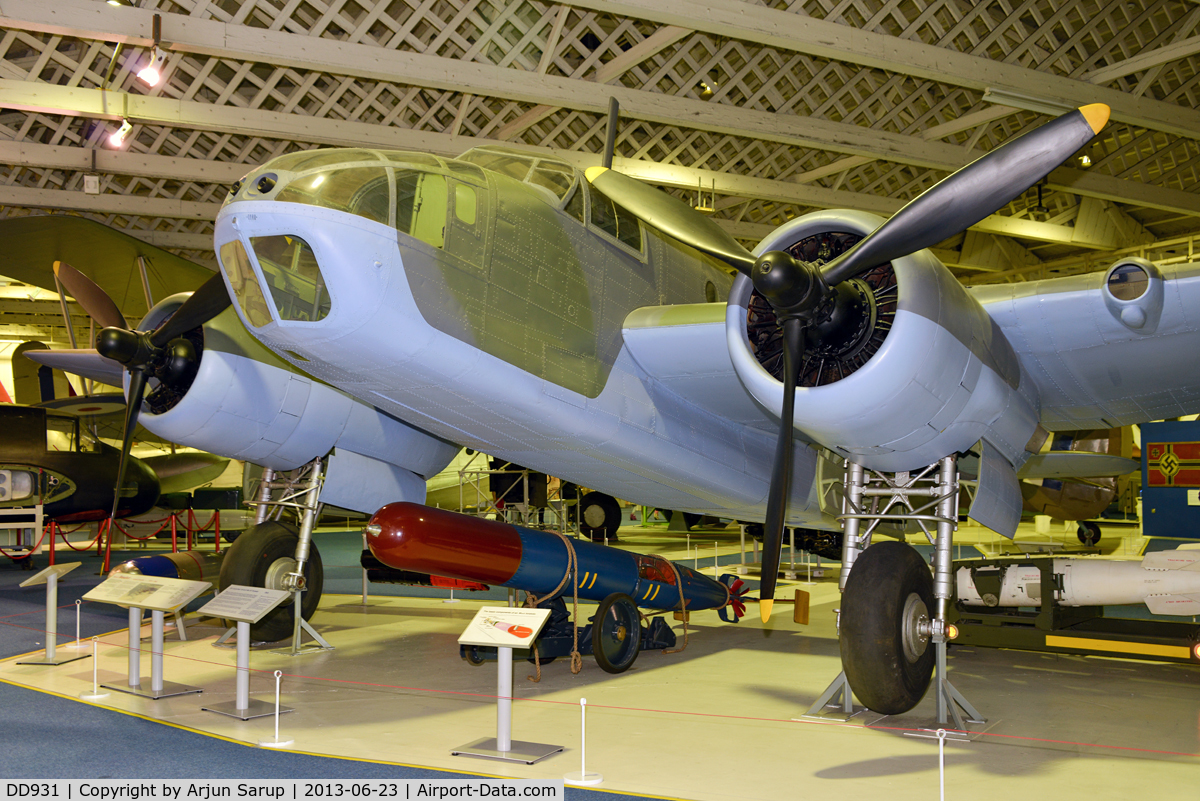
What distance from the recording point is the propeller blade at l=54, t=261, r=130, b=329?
948 centimetres

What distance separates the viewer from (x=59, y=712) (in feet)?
20.0

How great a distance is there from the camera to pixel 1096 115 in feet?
15.4

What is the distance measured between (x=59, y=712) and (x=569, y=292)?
4.70m

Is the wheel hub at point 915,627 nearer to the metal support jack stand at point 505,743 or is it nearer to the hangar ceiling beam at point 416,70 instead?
the metal support jack stand at point 505,743

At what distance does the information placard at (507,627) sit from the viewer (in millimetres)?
5098

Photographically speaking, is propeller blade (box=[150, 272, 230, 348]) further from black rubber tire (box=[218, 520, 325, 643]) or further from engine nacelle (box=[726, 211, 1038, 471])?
engine nacelle (box=[726, 211, 1038, 471])

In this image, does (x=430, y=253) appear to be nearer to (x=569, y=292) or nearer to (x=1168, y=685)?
(x=569, y=292)

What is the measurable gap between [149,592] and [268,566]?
6.23ft

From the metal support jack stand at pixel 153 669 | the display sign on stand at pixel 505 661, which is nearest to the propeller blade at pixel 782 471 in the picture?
the display sign on stand at pixel 505 661

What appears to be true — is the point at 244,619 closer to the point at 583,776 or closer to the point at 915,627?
the point at 583,776

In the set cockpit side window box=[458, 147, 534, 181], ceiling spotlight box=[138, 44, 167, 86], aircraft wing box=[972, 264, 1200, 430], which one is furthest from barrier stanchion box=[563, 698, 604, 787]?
ceiling spotlight box=[138, 44, 167, 86]

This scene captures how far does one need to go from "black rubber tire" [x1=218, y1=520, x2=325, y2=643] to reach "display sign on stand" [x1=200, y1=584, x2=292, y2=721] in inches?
81.1

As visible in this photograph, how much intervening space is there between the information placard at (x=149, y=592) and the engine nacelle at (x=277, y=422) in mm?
1604

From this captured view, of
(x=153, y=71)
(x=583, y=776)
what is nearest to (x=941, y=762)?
(x=583, y=776)
